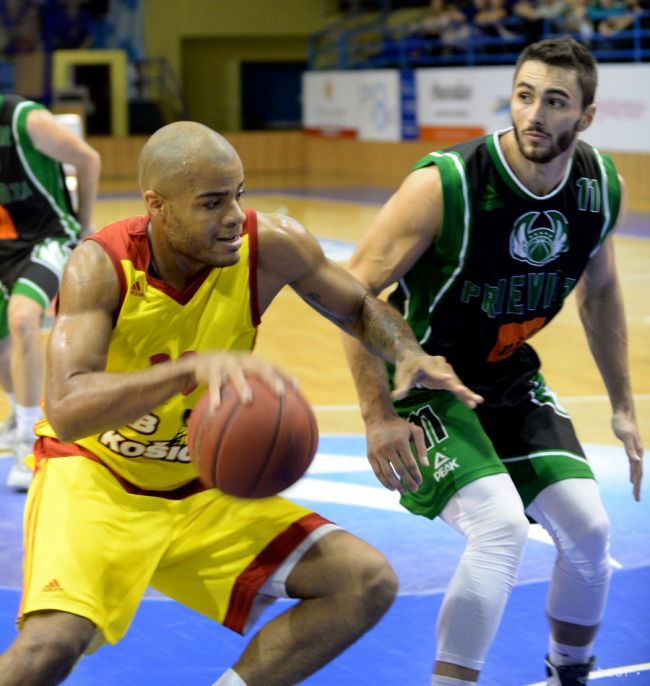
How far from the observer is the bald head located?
126 inches

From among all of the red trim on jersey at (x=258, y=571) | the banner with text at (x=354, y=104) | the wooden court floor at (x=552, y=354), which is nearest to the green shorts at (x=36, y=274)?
the wooden court floor at (x=552, y=354)

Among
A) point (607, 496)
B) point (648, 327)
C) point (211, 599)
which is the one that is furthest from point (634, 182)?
point (211, 599)

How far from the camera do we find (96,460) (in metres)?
3.45

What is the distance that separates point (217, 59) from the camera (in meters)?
29.2

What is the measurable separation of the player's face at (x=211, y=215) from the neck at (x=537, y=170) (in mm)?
1015

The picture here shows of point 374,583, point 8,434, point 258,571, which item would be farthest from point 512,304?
point 8,434

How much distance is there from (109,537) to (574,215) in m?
1.68

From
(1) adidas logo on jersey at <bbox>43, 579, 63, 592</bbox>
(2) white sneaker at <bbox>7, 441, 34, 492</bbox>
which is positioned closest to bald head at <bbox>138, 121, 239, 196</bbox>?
(1) adidas logo on jersey at <bbox>43, 579, 63, 592</bbox>

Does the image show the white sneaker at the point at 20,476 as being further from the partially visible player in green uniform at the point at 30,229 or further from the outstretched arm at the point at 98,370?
the outstretched arm at the point at 98,370

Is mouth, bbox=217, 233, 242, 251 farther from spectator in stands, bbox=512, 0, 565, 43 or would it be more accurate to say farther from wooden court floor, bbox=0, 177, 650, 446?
spectator in stands, bbox=512, 0, 565, 43

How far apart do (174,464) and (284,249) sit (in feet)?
2.08

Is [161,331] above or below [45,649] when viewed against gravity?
above

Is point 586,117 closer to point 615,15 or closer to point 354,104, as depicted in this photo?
point 615,15

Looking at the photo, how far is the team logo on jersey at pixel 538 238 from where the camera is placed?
390 cm
